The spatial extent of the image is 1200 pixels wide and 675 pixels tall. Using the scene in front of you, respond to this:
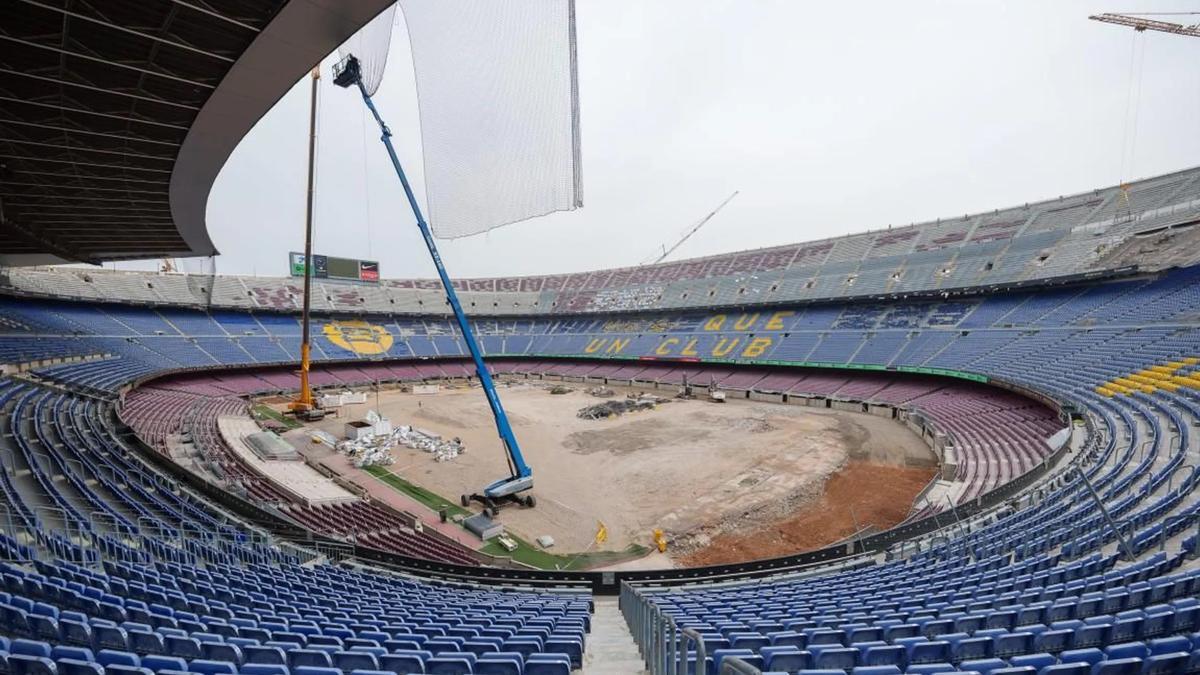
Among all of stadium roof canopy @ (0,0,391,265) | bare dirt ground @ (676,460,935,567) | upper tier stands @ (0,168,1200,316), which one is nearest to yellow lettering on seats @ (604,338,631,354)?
upper tier stands @ (0,168,1200,316)

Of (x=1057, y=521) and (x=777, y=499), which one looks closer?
(x=1057, y=521)

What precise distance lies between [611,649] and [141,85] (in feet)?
52.2

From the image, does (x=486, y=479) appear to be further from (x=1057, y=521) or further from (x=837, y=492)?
(x=1057, y=521)

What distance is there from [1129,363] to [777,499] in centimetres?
1735

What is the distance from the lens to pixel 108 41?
9.79 meters

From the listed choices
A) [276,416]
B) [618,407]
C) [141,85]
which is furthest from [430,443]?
[141,85]

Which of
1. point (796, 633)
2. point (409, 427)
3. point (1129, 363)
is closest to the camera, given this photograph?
point (796, 633)

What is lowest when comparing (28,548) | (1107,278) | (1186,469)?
(28,548)

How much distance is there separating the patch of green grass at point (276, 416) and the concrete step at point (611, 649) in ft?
92.5

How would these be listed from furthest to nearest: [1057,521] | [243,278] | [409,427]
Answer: [243,278]
[409,427]
[1057,521]

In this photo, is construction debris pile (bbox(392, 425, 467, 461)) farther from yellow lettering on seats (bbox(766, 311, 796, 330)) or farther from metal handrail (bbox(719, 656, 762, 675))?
yellow lettering on seats (bbox(766, 311, 796, 330))

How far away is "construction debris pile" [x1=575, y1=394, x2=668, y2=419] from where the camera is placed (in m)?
33.9

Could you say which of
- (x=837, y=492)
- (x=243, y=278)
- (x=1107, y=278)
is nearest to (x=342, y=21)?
(x=837, y=492)

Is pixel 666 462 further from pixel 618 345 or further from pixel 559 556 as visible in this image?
pixel 618 345
